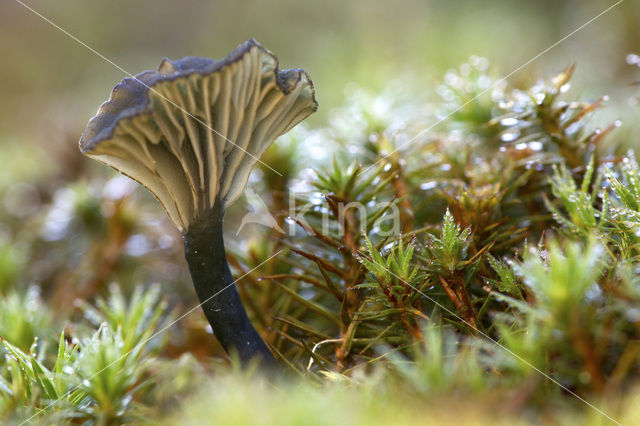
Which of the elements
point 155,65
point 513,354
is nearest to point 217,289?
point 513,354

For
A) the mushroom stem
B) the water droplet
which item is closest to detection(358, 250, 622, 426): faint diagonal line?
the mushroom stem

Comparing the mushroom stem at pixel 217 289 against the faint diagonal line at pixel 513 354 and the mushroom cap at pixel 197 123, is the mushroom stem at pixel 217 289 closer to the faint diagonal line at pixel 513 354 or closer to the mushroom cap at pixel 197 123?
the mushroom cap at pixel 197 123

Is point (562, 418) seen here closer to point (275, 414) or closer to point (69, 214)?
point (275, 414)

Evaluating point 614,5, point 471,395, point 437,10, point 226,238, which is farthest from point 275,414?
point 437,10

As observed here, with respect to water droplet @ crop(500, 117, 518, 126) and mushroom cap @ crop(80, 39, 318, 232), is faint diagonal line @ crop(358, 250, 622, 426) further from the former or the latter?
water droplet @ crop(500, 117, 518, 126)

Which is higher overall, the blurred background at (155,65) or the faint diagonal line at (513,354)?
the blurred background at (155,65)

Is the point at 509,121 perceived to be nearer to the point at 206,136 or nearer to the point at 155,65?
the point at 206,136

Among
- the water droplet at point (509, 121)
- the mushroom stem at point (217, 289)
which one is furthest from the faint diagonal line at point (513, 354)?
the water droplet at point (509, 121)
